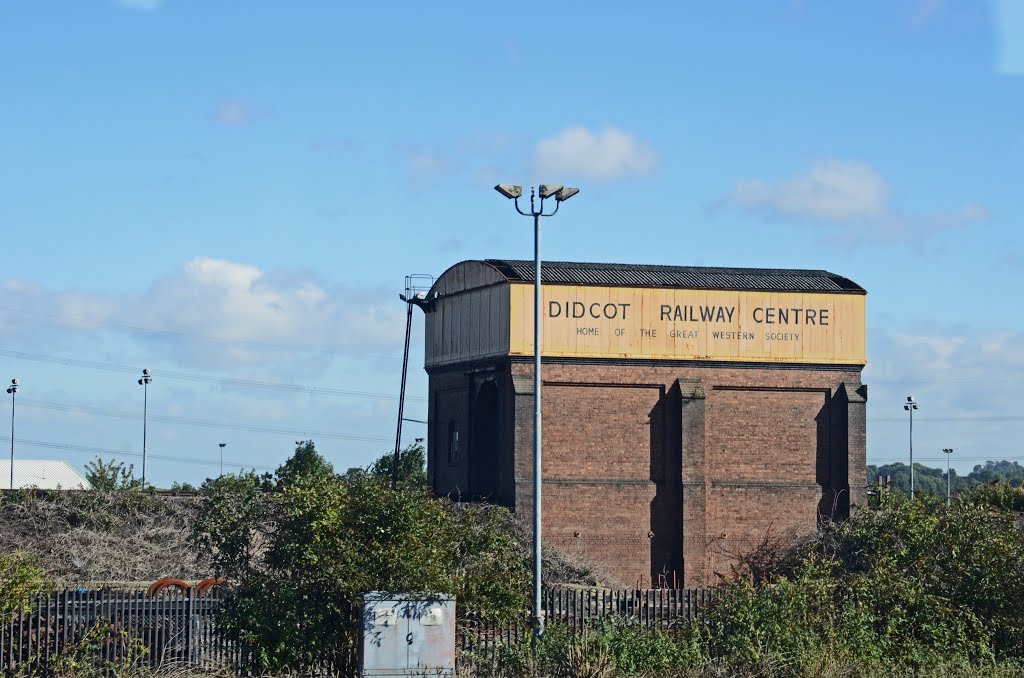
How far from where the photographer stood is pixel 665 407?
157ft

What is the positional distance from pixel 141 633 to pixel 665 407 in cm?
2744

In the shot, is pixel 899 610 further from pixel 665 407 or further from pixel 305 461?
pixel 305 461

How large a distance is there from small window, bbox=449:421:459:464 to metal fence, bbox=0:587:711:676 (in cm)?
2657

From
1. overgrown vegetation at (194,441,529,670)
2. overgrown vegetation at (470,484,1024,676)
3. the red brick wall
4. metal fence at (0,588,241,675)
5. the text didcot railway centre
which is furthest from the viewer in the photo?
the text didcot railway centre

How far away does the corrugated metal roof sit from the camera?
156 ft

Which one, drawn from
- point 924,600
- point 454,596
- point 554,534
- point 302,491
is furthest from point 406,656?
point 554,534

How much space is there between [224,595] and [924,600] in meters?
12.6

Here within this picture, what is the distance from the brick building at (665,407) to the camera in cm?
4662

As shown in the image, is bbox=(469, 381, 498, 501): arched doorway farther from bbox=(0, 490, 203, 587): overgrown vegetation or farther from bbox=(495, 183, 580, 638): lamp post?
bbox=(495, 183, 580, 638): lamp post

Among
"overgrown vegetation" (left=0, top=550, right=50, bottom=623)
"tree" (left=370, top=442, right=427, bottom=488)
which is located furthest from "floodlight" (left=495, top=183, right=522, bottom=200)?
"tree" (left=370, top=442, right=427, bottom=488)

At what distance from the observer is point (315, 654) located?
23.1 metres

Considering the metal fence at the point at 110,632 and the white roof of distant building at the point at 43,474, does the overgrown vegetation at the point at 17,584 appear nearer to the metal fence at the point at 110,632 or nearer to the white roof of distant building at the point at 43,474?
the metal fence at the point at 110,632

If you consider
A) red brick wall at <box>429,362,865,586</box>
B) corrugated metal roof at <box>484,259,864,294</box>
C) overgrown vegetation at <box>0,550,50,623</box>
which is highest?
corrugated metal roof at <box>484,259,864,294</box>

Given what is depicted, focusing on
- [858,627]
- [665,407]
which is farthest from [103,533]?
[858,627]
